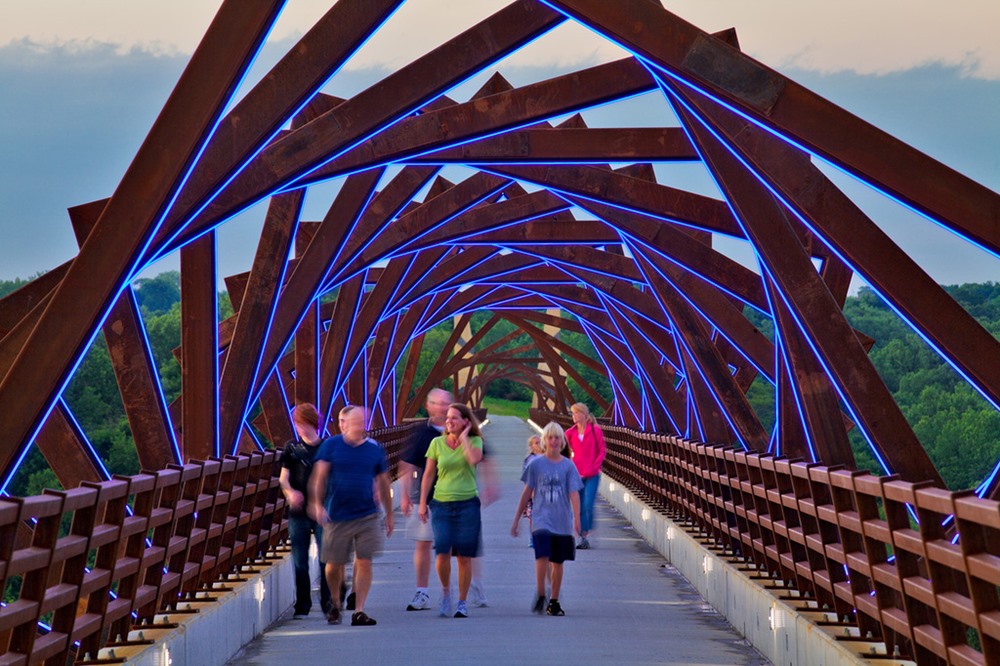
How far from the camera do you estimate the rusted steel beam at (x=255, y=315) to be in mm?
15305

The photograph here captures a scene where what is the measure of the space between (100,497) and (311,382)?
15.1 meters

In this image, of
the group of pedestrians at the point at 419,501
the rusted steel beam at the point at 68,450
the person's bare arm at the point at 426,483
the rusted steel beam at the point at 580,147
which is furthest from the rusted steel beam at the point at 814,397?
the rusted steel beam at the point at 68,450

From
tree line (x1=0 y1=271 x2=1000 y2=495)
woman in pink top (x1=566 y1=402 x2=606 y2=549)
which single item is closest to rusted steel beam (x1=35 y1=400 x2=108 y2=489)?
woman in pink top (x1=566 y1=402 x2=606 y2=549)

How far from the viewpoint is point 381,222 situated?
Result: 67.0ft

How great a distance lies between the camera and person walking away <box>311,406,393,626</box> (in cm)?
1046

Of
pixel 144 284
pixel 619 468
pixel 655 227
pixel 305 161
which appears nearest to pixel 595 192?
pixel 655 227

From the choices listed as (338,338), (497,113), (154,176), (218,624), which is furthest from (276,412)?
(218,624)

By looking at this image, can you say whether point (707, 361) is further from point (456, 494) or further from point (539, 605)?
point (456, 494)

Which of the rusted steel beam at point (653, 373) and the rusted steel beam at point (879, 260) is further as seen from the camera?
the rusted steel beam at point (653, 373)

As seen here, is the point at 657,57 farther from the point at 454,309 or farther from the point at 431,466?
the point at 454,309

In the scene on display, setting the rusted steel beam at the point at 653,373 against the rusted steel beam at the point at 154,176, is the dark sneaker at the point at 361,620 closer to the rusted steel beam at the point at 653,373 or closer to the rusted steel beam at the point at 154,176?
the rusted steel beam at the point at 154,176

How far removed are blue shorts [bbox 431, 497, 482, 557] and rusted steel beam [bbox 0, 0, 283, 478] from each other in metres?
3.11

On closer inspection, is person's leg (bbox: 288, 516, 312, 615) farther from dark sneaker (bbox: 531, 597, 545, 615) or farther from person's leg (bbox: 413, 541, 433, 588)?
dark sneaker (bbox: 531, 597, 545, 615)

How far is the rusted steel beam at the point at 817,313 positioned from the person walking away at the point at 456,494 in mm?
2925
